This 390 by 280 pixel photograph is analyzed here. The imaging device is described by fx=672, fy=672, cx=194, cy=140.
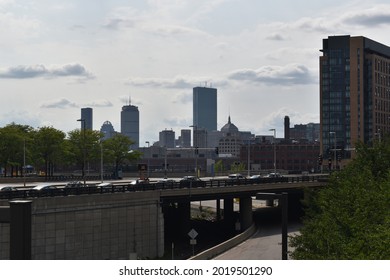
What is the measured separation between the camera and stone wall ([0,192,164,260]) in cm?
5200

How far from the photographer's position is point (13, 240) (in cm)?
1623

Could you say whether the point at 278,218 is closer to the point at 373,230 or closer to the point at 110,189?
the point at 110,189

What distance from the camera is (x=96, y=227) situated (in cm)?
5731

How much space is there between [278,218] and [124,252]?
43.6 m

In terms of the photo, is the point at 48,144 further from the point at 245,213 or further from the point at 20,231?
the point at 20,231

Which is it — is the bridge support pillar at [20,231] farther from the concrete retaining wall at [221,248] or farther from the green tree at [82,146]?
the green tree at [82,146]

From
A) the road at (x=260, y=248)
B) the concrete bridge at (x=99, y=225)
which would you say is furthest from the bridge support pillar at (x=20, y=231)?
the road at (x=260, y=248)

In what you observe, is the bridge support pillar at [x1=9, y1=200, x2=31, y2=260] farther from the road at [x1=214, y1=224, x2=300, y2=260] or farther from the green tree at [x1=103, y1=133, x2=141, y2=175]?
the green tree at [x1=103, y1=133, x2=141, y2=175]

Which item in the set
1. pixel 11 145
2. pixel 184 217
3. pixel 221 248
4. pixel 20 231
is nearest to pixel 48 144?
pixel 11 145

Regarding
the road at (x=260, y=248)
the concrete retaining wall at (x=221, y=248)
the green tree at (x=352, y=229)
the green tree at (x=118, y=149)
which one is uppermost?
the green tree at (x=118, y=149)

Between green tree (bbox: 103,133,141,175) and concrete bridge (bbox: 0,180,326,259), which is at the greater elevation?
green tree (bbox: 103,133,141,175)

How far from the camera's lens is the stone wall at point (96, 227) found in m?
52.0

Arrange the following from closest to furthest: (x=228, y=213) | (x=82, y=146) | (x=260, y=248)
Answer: (x=260, y=248)
(x=228, y=213)
(x=82, y=146)

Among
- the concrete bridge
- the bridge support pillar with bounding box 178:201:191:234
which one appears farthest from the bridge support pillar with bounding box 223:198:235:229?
the concrete bridge
